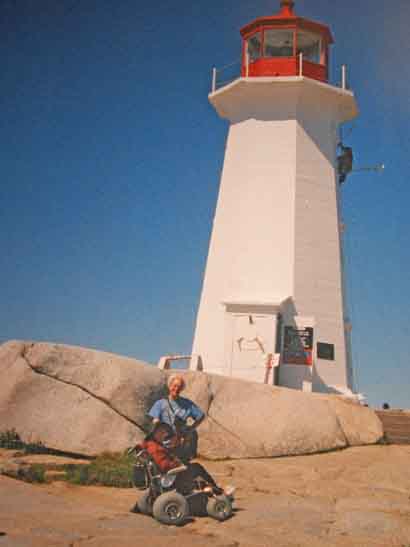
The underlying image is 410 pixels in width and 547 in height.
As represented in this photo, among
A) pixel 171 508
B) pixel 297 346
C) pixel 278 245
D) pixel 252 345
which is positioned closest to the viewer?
pixel 171 508

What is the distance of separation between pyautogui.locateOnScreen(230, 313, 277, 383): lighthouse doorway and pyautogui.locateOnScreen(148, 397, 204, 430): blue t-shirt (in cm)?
1018

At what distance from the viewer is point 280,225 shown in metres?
19.2

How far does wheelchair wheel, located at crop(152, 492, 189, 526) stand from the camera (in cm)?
651

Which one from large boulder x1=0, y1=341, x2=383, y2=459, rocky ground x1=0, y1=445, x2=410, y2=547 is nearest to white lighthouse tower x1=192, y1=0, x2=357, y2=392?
large boulder x1=0, y1=341, x2=383, y2=459

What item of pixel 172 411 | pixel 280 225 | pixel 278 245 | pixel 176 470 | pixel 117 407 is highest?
pixel 280 225

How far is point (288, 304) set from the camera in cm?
1825

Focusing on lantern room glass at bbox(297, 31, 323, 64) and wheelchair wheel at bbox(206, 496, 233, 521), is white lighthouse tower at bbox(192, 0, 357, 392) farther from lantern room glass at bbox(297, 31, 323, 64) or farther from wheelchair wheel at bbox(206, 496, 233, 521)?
wheelchair wheel at bbox(206, 496, 233, 521)

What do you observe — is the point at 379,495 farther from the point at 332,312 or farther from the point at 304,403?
the point at 332,312

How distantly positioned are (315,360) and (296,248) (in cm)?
344

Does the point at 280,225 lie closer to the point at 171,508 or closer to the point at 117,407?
the point at 117,407

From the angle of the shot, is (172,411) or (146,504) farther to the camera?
(172,411)

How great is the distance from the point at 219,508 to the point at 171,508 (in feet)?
2.04

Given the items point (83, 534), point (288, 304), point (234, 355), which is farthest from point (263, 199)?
point (83, 534)

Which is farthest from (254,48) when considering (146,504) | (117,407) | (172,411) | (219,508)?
(146,504)
